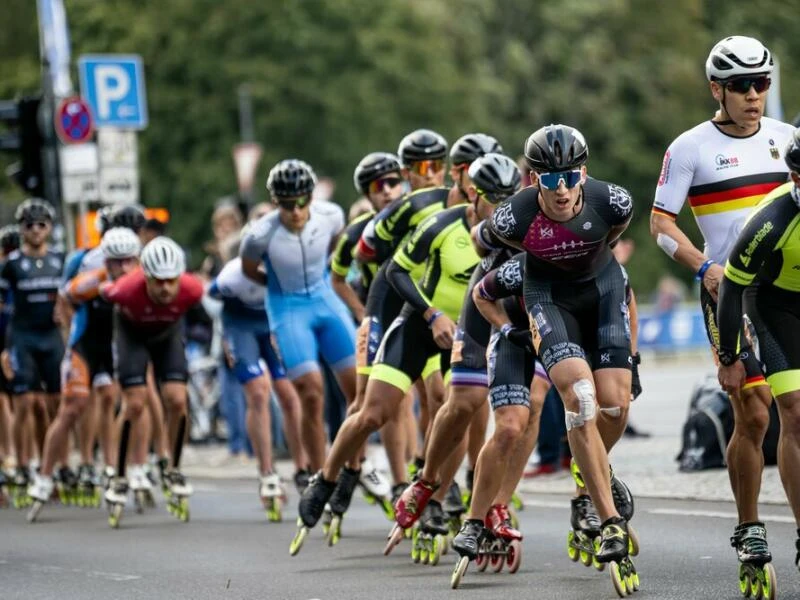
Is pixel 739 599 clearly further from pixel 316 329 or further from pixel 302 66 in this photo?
pixel 302 66

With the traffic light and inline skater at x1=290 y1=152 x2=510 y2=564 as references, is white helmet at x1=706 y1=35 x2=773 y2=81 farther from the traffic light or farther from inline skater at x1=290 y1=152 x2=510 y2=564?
the traffic light

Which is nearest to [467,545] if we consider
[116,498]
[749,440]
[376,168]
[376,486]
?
[749,440]

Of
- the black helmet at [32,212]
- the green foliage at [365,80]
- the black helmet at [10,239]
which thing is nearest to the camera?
the black helmet at [32,212]

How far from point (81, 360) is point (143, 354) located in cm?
134

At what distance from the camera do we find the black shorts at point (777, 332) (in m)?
8.93

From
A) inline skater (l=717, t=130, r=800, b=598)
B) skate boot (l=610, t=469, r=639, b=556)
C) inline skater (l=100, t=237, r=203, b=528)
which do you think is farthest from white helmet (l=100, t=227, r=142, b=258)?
inline skater (l=717, t=130, r=800, b=598)

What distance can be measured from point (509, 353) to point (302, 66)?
4818 centimetres

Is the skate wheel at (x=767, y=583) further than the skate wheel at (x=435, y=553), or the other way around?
the skate wheel at (x=435, y=553)

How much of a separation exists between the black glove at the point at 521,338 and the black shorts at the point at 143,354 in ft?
19.1

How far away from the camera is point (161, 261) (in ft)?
50.4

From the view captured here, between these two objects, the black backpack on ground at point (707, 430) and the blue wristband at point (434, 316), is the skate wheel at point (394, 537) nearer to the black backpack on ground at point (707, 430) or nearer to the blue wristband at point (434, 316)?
the blue wristband at point (434, 316)

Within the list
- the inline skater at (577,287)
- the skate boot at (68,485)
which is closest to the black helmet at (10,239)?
the skate boot at (68,485)

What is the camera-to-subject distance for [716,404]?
50.7 feet

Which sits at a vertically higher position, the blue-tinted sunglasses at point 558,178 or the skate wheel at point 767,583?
the blue-tinted sunglasses at point 558,178
